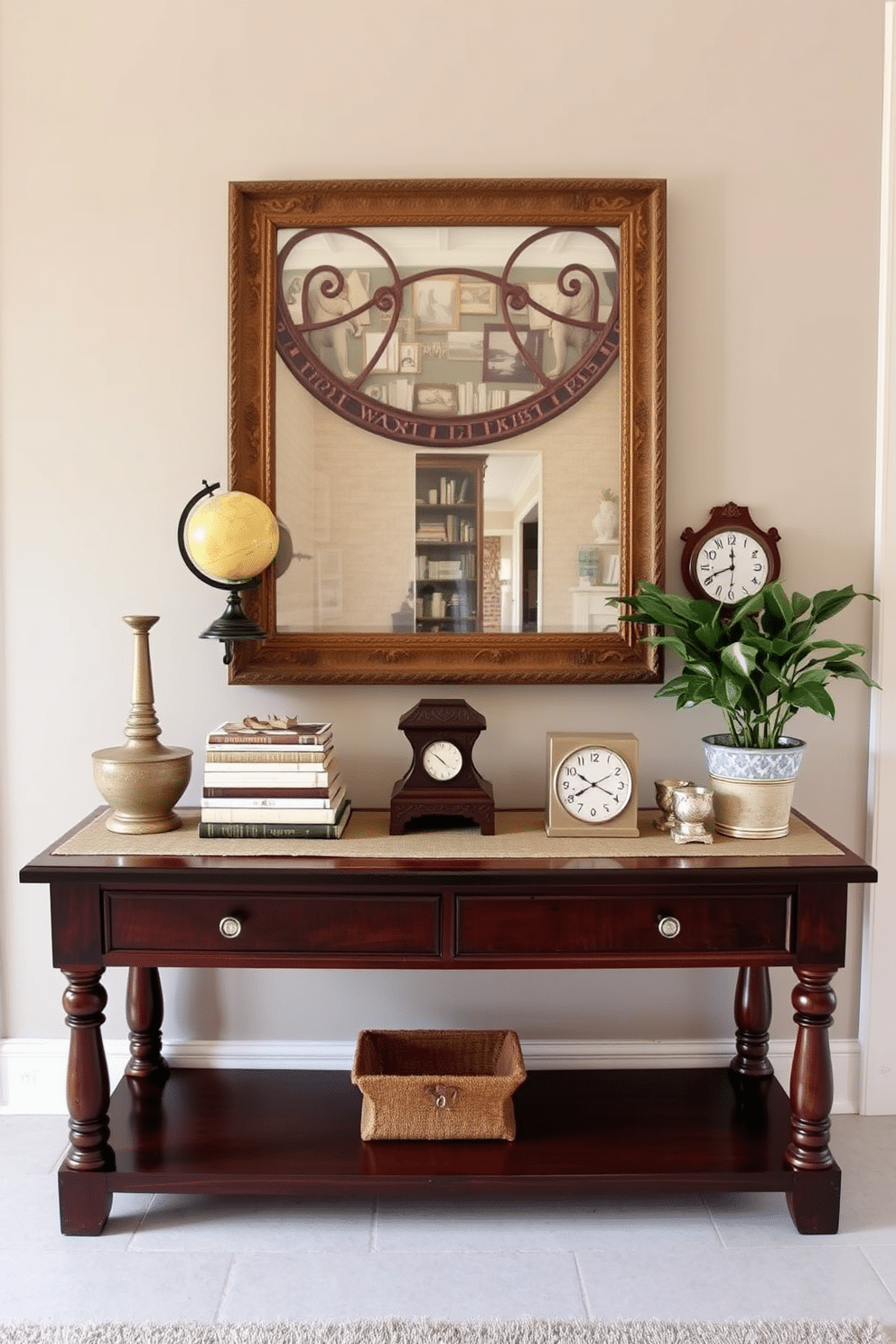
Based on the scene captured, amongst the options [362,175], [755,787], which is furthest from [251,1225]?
[362,175]

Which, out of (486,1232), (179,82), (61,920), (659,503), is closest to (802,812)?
(659,503)

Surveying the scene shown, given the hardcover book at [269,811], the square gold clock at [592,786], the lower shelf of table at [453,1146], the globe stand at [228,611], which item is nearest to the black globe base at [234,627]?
the globe stand at [228,611]

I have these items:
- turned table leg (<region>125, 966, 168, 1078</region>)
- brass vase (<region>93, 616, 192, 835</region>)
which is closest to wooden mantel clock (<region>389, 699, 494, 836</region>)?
brass vase (<region>93, 616, 192, 835</region>)

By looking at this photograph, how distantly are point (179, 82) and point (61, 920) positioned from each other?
1839mm

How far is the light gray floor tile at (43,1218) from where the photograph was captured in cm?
218

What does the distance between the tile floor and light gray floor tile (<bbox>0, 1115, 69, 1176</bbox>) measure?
3 cm

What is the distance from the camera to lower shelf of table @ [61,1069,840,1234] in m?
2.17

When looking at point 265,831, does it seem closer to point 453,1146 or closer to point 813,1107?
point 453,1146

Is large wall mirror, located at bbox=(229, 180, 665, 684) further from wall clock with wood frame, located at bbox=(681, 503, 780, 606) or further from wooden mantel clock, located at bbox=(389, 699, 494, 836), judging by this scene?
wooden mantel clock, located at bbox=(389, 699, 494, 836)

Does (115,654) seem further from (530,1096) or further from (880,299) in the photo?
(880,299)

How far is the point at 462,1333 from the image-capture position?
6.28ft

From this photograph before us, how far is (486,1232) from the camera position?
87.4 inches

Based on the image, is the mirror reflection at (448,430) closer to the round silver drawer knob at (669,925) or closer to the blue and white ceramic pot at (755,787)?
the blue and white ceramic pot at (755,787)

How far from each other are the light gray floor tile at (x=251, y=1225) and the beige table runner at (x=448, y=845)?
753 mm
